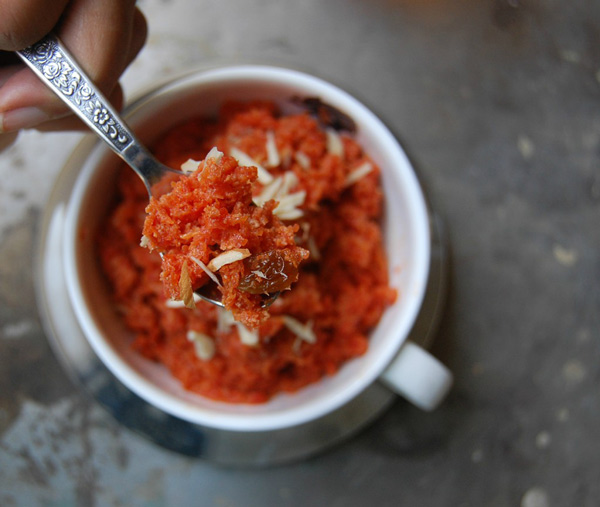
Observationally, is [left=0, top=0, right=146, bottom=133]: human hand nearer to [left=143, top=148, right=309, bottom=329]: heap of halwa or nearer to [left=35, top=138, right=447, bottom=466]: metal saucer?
[left=143, top=148, right=309, bottom=329]: heap of halwa

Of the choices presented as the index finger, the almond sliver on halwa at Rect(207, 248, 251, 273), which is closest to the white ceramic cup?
the index finger

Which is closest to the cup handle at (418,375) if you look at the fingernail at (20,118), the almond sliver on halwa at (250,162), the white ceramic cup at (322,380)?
the white ceramic cup at (322,380)

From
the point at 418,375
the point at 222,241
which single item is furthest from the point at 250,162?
the point at 418,375

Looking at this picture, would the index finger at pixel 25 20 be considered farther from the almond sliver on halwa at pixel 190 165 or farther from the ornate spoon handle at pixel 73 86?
the almond sliver on halwa at pixel 190 165

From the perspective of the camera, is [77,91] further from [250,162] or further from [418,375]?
[418,375]

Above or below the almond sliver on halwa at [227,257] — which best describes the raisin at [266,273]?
below

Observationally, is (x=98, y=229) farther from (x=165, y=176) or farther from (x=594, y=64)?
(x=594, y=64)

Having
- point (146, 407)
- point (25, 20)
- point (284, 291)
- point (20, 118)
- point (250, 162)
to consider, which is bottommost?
point (146, 407)
